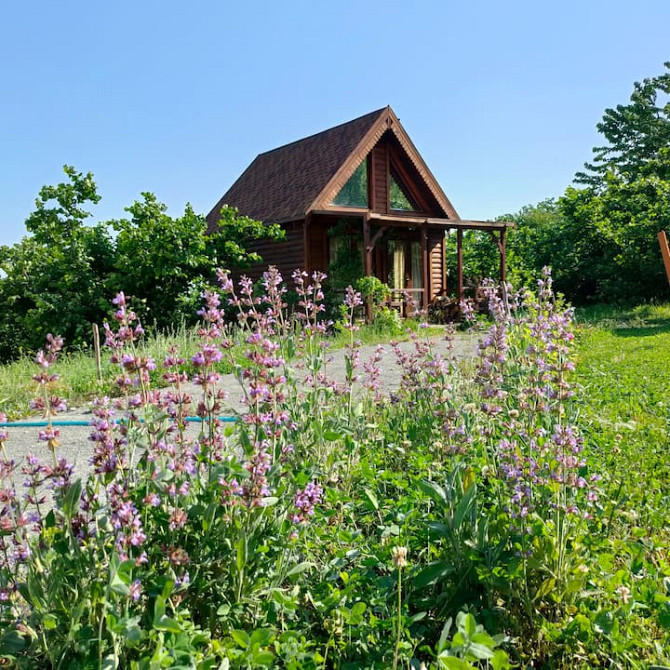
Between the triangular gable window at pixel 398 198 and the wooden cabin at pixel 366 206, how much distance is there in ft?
0.10

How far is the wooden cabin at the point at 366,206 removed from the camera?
667 inches

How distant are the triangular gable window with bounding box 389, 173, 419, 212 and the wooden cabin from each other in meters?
0.03

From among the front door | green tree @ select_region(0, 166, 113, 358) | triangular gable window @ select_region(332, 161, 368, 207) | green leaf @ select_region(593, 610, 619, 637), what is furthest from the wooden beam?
green leaf @ select_region(593, 610, 619, 637)

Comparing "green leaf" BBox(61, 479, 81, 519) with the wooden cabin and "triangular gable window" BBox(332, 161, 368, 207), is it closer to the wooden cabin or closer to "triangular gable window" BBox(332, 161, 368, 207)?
the wooden cabin

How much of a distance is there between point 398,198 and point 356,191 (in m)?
1.78

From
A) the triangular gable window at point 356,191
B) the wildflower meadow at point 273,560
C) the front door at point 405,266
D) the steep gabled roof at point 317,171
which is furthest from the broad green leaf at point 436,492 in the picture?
the front door at point 405,266

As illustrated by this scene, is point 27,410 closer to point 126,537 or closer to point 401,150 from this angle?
point 126,537

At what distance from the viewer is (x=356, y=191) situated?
58.6 ft

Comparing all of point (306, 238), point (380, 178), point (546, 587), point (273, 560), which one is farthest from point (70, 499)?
point (380, 178)

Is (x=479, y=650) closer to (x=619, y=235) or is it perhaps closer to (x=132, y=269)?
(x=132, y=269)

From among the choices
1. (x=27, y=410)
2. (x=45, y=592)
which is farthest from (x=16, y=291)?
(x=45, y=592)

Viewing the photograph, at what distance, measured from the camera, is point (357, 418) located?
3.99 m

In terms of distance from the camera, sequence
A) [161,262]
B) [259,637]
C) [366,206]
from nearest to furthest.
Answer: [259,637], [161,262], [366,206]

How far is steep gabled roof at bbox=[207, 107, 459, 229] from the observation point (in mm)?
16875
